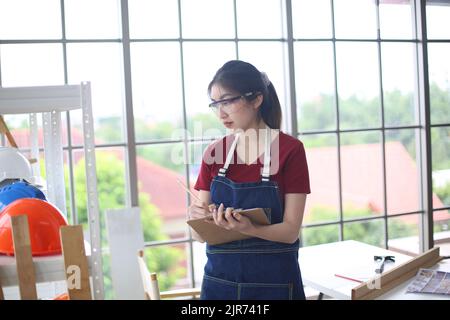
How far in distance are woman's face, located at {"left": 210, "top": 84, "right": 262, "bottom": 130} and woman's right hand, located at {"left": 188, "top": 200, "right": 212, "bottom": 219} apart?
0.87 feet

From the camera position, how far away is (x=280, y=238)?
1588 millimetres

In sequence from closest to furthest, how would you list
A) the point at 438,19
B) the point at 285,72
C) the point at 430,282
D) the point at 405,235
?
1. the point at 430,282
2. the point at 285,72
3. the point at 438,19
4. the point at 405,235

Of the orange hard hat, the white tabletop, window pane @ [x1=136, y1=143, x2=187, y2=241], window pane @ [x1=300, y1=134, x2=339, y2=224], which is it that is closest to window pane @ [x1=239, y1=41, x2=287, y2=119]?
window pane @ [x1=300, y1=134, x2=339, y2=224]

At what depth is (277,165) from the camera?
1.62m

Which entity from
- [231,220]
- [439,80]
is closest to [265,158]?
[231,220]

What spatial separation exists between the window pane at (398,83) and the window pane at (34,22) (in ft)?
7.57

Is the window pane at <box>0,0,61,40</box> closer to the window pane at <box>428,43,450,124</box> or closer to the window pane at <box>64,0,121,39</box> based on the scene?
the window pane at <box>64,0,121,39</box>

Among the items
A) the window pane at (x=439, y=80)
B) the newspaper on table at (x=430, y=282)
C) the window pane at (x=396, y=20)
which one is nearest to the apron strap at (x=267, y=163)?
the newspaper on table at (x=430, y=282)

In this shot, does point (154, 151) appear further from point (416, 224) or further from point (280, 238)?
point (280, 238)

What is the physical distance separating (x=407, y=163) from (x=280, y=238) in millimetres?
3007

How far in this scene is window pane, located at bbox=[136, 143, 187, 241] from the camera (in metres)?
15.2

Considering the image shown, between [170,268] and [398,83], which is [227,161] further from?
[170,268]

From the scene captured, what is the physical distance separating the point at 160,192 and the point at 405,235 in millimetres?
11312
